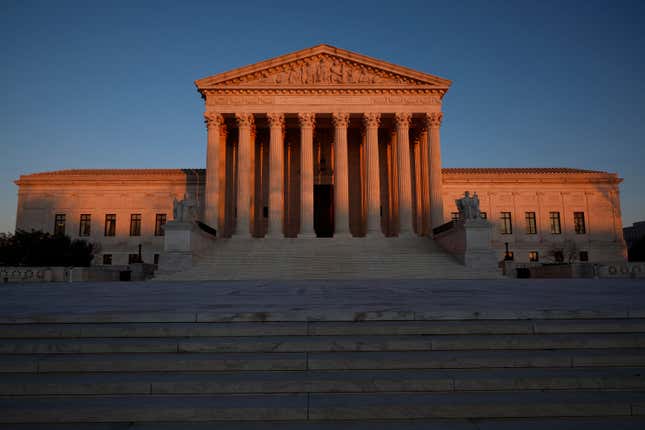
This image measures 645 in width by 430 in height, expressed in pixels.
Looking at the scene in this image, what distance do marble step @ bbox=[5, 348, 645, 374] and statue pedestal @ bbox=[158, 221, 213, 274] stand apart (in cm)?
2174

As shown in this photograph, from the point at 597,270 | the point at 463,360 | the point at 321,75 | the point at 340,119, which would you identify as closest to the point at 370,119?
the point at 340,119

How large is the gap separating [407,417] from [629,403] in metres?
2.24

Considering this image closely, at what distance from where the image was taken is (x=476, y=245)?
27.7 meters

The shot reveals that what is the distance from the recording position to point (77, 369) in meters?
5.23

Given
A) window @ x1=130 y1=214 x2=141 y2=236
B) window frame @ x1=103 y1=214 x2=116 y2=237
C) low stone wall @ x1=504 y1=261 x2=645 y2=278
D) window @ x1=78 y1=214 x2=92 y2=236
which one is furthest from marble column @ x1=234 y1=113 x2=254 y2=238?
low stone wall @ x1=504 y1=261 x2=645 y2=278

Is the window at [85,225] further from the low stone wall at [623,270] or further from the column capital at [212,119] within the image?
the low stone wall at [623,270]

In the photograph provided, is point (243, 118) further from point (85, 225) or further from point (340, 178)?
point (85, 225)

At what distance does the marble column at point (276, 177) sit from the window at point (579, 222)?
33.3 meters

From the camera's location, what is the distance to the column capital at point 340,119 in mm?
37375

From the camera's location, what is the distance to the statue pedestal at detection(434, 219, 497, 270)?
89.2ft

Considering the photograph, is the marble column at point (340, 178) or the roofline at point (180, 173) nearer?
the marble column at point (340, 178)

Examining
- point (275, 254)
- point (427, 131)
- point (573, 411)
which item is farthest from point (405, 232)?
point (573, 411)

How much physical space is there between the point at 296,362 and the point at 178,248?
23.5 m

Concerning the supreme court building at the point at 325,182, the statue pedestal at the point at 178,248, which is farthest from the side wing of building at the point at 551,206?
the statue pedestal at the point at 178,248
